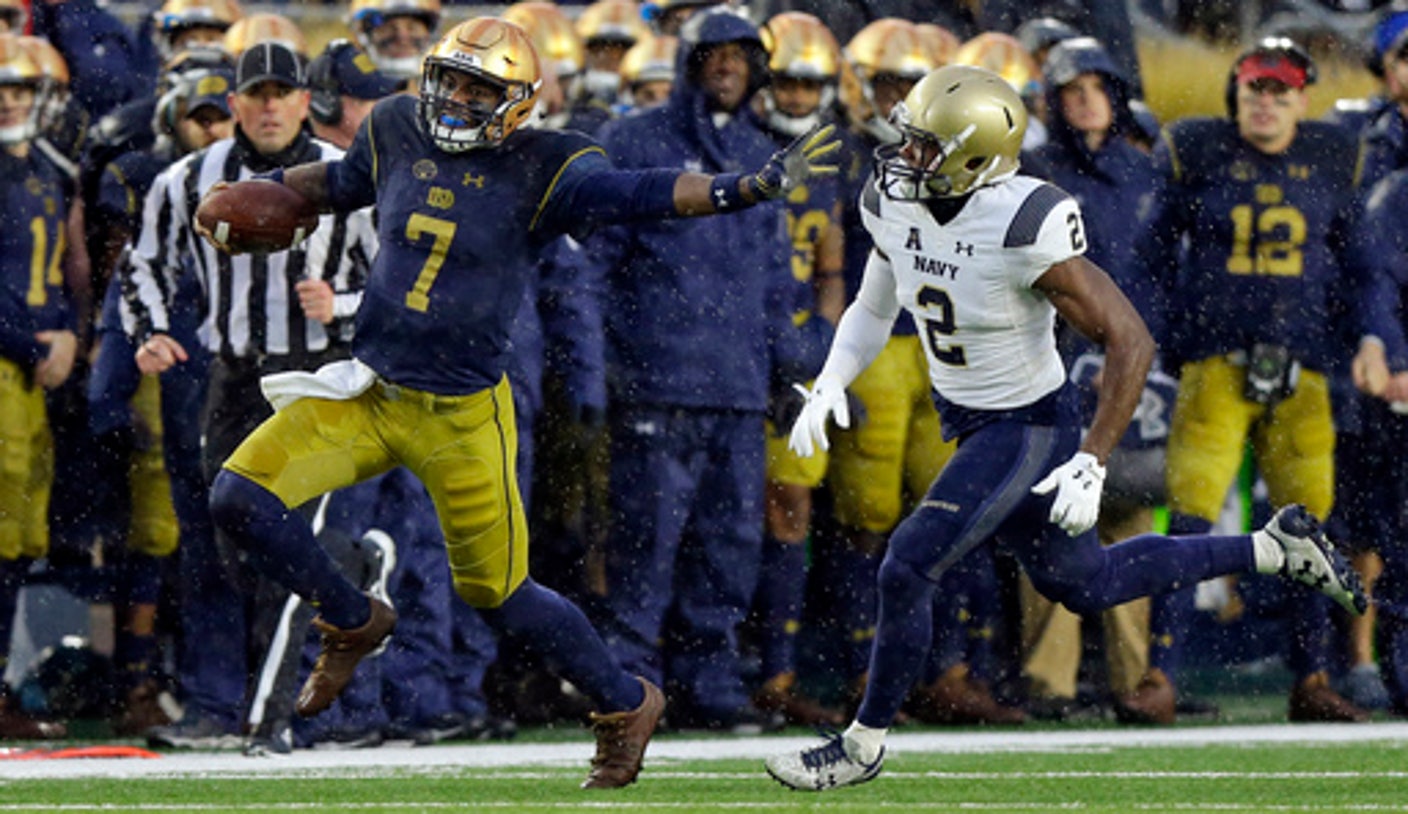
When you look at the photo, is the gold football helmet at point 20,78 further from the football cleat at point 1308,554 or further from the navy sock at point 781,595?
the football cleat at point 1308,554

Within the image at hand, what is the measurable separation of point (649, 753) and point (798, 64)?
2393 mm

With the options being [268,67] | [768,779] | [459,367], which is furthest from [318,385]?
[268,67]

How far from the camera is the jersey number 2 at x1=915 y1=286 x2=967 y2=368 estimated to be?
7473 mm

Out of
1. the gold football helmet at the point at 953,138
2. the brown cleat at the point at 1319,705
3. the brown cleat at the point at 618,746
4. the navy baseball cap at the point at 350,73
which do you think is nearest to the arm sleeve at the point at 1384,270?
the brown cleat at the point at 1319,705

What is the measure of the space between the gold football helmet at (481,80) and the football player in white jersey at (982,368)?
0.84m

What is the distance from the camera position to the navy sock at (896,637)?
7.30 meters

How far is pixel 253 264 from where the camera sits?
8.77 meters

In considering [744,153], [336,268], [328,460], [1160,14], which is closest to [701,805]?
[328,460]

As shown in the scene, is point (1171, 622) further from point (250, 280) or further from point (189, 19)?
point (189, 19)

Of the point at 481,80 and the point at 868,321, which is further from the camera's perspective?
the point at 868,321

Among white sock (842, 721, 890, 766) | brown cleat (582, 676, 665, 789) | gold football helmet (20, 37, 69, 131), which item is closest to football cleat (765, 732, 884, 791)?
white sock (842, 721, 890, 766)

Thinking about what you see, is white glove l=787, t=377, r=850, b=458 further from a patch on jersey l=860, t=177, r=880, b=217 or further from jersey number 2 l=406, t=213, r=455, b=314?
jersey number 2 l=406, t=213, r=455, b=314

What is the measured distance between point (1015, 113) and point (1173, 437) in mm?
2859

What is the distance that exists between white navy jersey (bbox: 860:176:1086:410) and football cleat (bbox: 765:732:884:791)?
2.78 ft
